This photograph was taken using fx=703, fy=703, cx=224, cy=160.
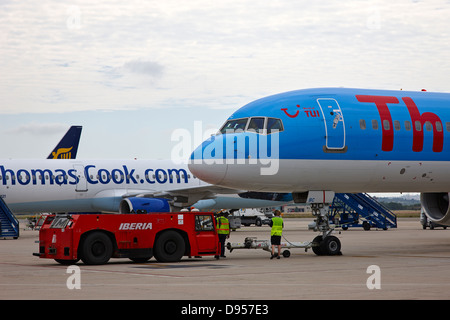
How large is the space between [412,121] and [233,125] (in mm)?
6047

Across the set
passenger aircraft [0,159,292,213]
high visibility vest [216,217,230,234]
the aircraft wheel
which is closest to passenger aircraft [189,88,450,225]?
the aircraft wheel

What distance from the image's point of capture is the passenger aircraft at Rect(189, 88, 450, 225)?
70.8 feet

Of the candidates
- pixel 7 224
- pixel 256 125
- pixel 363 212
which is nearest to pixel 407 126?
pixel 256 125

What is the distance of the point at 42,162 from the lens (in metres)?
40.1

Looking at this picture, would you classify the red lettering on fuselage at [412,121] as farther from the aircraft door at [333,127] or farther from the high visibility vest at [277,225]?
the high visibility vest at [277,225]

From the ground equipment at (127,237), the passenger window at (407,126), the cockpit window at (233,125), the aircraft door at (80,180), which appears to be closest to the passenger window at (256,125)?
the cockpit window at (233,125)

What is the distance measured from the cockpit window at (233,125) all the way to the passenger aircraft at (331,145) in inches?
1.4

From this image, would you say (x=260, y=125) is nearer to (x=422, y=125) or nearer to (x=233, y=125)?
(x=233, y=125)

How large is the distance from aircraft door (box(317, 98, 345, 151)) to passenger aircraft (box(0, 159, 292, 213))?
592 inches

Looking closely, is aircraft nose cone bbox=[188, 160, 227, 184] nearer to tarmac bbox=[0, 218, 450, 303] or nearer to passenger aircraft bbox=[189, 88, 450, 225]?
passenger aircraft bbox=[189, 88, 450, 225]

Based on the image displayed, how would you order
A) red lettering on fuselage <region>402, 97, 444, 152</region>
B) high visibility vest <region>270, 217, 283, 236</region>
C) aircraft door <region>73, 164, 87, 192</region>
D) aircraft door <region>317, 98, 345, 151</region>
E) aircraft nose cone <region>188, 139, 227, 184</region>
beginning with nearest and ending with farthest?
aircraft nose cone <region>188, 139, 227, 184</region>, high visibility vest <region>270, 217, 283, 236</region>, aircraft door <region>317, 98, 345, 151</region>, red lettering on fuselage <region>402, 97, 444, 152</region>, aircraft door <region>73, 164, 87, 192</region>
